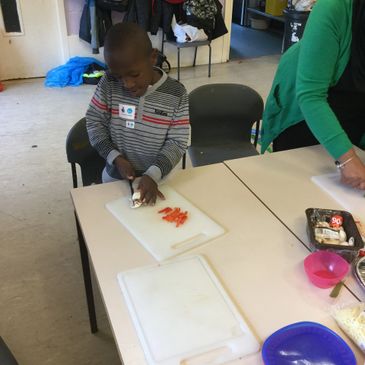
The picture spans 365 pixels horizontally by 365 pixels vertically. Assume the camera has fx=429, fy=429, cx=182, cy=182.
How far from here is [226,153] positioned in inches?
83.4

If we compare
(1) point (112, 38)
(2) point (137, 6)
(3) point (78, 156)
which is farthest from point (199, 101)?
(2) point (137, 6)

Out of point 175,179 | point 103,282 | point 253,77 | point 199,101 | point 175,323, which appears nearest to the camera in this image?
point 175,323

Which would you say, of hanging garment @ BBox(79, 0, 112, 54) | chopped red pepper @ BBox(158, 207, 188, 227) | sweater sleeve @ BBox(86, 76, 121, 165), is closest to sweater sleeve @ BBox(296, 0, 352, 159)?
chopped red pepper @ BBox(158, 207, 188, 227)

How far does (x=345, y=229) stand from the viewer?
1.12 m

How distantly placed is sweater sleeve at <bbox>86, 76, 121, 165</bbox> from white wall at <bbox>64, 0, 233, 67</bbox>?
9.63 feet

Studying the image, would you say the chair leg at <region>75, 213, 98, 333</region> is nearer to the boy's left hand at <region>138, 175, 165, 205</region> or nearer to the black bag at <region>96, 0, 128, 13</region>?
the boy's left hand at <region>138, 175, 165, 205</region>

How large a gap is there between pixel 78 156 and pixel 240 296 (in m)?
1.01

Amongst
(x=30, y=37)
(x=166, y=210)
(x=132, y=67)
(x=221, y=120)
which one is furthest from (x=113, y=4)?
(x=166, y=210)

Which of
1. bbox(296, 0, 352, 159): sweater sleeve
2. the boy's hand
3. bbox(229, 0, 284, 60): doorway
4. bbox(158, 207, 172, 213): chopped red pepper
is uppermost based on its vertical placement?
bbox(296, 0, 352, 159): sweater sleeve

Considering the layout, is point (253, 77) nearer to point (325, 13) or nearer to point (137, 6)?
point (137, 6)

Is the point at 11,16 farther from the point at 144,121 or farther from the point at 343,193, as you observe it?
the point at 343,193

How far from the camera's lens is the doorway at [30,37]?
12.6ft

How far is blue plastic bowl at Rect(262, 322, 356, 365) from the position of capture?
80cm

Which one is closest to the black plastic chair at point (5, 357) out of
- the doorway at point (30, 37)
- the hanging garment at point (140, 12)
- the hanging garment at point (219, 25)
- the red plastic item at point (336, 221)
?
the red plastic item at point (336, 221)
